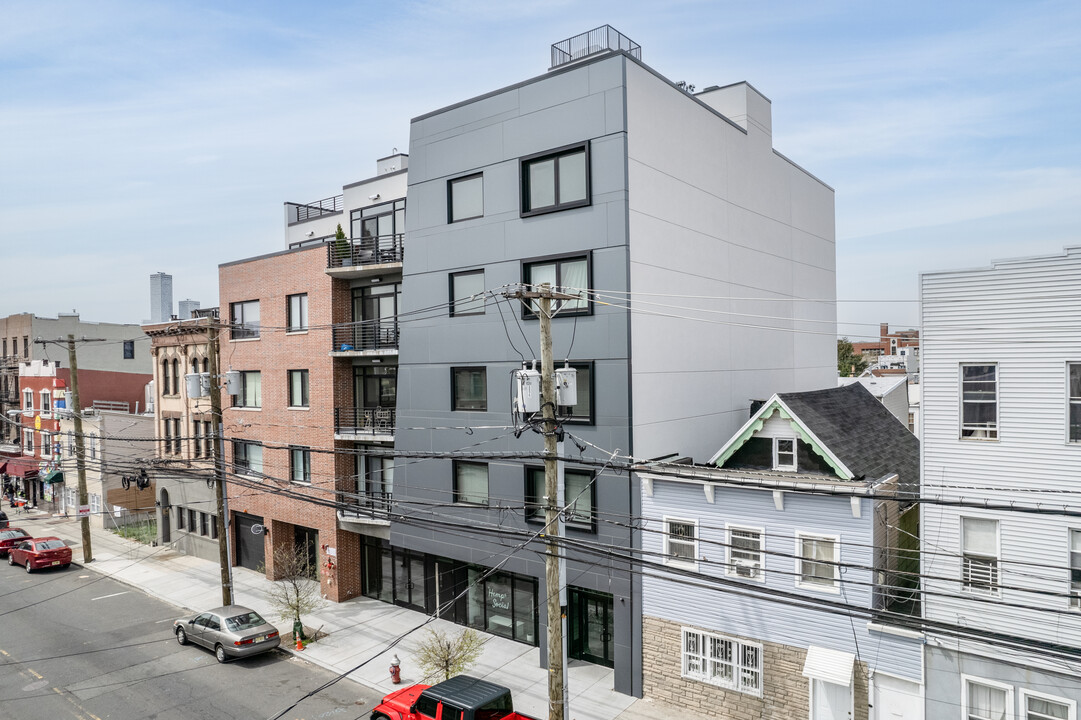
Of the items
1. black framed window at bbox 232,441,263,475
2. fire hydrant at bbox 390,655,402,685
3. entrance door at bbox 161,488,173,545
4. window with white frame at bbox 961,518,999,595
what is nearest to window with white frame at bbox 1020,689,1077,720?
window with white frame at bbox 961,518,999,595

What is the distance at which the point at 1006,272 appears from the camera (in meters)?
15.1

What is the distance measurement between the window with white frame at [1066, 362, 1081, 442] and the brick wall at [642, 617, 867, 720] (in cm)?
682

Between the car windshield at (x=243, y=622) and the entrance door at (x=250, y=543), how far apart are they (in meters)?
8.86

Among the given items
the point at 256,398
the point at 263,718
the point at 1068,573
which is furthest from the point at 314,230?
the point at 1068,573

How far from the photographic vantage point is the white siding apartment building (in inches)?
561

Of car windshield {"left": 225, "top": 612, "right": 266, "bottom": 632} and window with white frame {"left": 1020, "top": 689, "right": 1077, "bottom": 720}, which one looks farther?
car windshield {"left": 225, "top": 612, "right": 266, "bottom": 632}

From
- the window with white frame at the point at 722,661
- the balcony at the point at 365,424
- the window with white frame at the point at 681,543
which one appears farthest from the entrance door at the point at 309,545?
the window with white frame at the point at 722,661

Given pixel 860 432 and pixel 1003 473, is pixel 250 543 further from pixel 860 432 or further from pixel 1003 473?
pixel 1003 473

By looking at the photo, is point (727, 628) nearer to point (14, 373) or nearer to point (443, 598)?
point (443, 598)

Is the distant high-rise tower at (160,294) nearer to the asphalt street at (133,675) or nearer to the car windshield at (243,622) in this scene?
the asphalt street at (133,675)

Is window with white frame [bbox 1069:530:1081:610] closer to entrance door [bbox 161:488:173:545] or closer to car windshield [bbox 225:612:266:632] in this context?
car windshield [bbox 225:612:266:632]

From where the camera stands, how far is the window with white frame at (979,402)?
50.2 ft

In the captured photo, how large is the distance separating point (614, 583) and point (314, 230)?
79.6 feet

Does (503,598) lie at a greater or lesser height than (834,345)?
lesser
